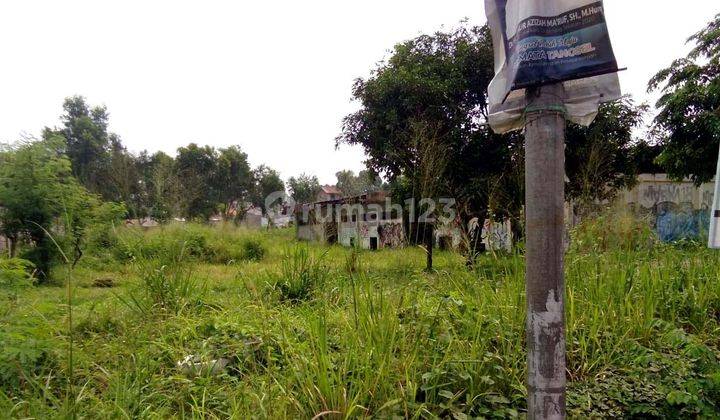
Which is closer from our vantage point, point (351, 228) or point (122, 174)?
point (351, 228)

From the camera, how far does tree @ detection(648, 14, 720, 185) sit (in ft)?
30.7

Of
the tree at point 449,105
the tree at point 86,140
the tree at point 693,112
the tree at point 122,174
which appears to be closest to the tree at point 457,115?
the tree at point 449,105

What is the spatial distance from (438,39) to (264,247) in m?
7.10

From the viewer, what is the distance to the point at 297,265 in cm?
443

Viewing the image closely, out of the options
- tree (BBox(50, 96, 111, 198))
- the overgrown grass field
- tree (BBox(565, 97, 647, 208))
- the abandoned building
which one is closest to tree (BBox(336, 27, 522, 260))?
tree (BBox(565, 97, 647, 208))

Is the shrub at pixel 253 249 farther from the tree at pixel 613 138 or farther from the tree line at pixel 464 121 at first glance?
the tree at pixel 613 138

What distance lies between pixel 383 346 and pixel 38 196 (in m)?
7.52

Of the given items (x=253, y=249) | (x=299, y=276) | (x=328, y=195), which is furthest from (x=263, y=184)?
(x=299, y=276)

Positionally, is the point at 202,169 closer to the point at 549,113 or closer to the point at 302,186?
the point at 302,186

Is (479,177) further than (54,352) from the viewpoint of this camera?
Yes

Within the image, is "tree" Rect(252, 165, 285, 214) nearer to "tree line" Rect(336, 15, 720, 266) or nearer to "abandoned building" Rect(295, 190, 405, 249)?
"tree line" Rect(336, 15, 720, 266)

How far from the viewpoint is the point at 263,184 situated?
111ft

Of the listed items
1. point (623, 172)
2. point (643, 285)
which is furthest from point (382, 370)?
point (623, 172)

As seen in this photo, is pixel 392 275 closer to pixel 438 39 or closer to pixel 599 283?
pixel 599 283
